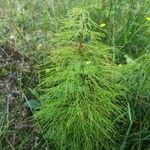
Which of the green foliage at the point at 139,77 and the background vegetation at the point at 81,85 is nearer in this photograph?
the background vegetation at the point at 81,85

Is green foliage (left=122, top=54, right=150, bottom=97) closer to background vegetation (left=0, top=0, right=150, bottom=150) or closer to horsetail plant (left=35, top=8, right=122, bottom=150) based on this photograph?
background vegetation (left=0, top=0, right=150, bottom=150)

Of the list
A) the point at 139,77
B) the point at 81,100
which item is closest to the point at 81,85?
the point at 81,100

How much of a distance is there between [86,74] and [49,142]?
0.49 m

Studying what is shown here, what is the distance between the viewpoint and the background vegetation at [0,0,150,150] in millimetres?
2305

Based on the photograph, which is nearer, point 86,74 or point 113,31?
point 86,74

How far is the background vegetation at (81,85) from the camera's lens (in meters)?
2.30

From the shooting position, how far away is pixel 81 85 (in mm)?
2297

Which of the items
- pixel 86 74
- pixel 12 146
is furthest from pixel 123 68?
pixel 12 146

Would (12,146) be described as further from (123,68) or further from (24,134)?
(123,68)

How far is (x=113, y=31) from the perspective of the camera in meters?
2.93

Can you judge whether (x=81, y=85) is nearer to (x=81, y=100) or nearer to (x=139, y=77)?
(x=81, y=100)

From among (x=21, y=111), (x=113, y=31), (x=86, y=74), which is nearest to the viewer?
(x=86, y=74)

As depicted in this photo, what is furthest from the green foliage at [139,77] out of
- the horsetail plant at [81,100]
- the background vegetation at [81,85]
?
the horsetail plant at [81,100]

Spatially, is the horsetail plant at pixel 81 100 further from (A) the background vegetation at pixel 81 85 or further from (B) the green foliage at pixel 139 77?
(B) the green foliage at pixel 139 77
